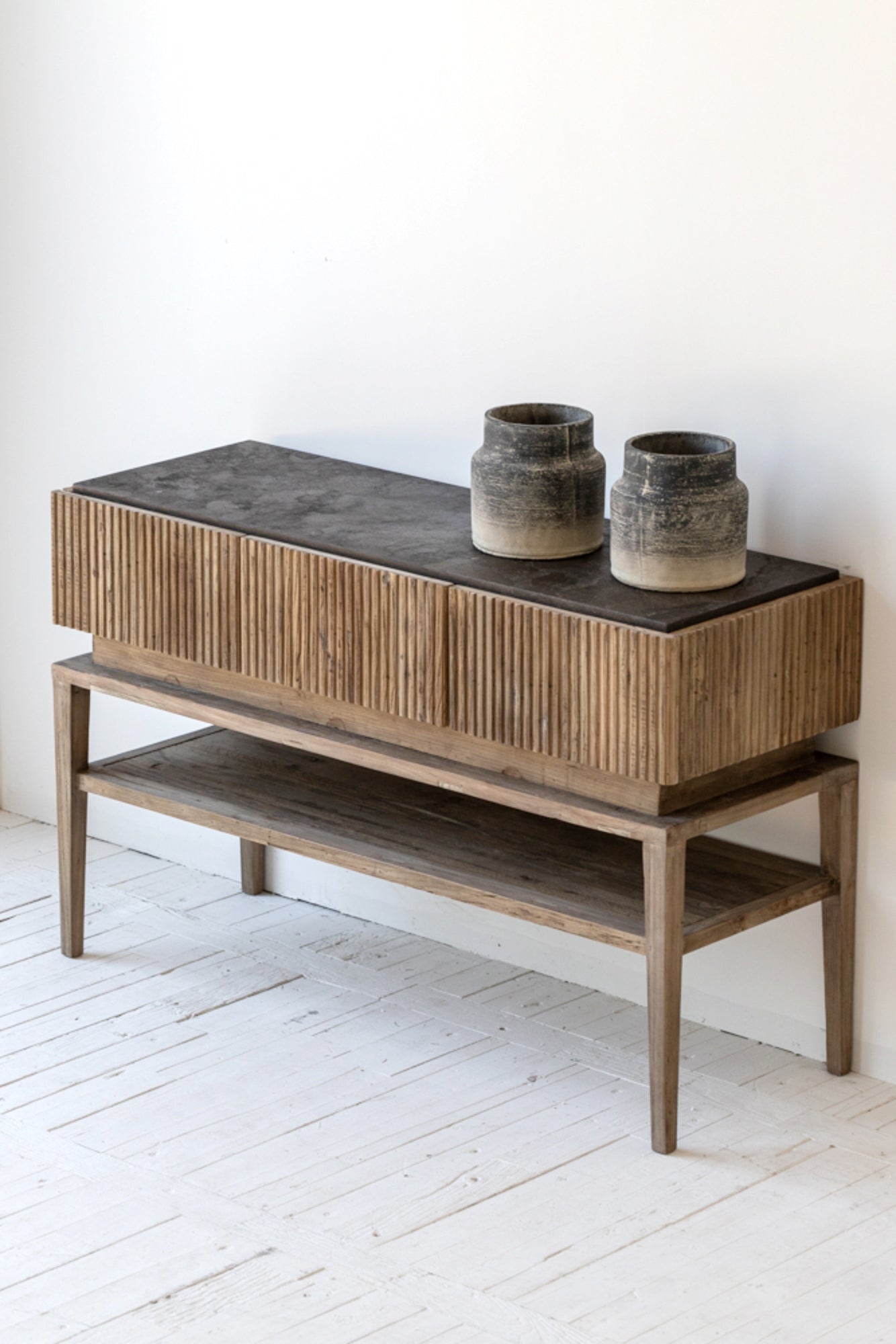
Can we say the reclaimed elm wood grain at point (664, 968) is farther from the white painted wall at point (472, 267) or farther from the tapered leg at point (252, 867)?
the tapered leg at point (252, 867)

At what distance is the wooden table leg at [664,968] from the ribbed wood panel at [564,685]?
0.38 ft

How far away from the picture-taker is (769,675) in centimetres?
257

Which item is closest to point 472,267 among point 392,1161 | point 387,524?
point 387,524

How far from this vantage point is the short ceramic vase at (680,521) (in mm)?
2520

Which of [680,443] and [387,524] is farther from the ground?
[680,443]

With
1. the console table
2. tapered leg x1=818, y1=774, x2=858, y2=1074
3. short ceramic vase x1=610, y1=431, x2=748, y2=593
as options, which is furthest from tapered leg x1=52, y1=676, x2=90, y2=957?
tapered leg x1=818, y1=774, x2=858, y2=1074

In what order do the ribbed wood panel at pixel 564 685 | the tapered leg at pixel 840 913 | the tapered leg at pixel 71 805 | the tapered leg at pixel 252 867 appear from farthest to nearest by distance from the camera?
the tapered leg at pixel 252 867 → the tapered leg at pixel 71 805 → the tapered leg at pixel 840 913 → the ribbed wood panel at pixel 564 685

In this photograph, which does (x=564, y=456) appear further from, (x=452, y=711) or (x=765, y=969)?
(x=765, y=969)

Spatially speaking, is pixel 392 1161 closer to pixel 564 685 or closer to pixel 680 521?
pixel 564 685

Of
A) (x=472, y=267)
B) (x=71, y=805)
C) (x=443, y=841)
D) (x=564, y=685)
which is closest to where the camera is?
(x=564, y=685)

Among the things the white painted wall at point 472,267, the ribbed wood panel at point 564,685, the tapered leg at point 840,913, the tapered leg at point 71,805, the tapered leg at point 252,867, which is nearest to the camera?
the ribbed wood panel at point 564,685

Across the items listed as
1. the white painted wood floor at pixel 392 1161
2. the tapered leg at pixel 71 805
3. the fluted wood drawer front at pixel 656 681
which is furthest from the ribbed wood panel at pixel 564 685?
the tapered leg at pixel 71 805

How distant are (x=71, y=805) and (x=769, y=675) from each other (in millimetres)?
1235

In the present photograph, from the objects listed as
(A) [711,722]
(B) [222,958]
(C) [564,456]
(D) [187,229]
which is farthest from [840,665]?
(D) [187,229]
